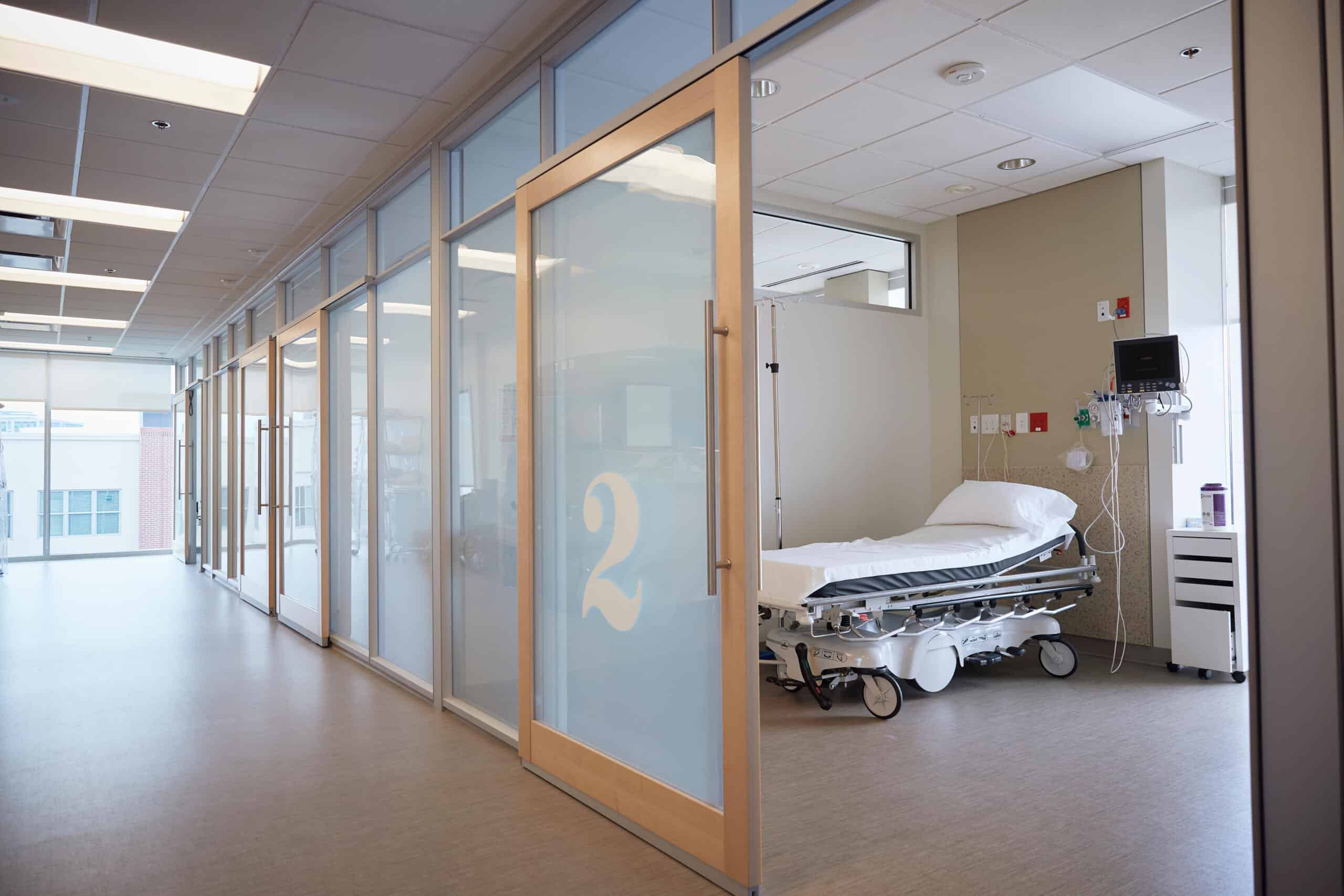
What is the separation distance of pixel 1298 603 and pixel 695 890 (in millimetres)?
1719

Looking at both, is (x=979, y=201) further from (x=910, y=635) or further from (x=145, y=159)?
(x=145, y=159)

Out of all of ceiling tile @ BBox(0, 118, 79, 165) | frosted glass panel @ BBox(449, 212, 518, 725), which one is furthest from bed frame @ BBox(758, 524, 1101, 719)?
ceiling tile @ BBox(0, 118, 79, 165)

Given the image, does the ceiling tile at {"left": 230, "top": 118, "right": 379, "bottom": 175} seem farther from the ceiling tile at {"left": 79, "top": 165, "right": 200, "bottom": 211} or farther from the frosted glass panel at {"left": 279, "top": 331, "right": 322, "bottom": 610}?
the frosted glass panel at {"left": 279, "top": 331, "right": 322, "bottom": 610}

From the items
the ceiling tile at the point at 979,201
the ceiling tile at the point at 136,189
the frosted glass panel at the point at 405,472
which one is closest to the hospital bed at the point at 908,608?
the frosted glass panel at the point at 405,472

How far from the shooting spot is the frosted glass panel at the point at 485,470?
13.1ft

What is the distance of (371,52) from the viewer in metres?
3.67

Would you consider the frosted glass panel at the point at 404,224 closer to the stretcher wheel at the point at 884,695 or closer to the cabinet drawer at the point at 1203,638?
the stretcher wheel at the point at 884,695

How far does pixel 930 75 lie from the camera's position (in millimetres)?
4207

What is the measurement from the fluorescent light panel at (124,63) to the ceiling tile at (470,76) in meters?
0.73

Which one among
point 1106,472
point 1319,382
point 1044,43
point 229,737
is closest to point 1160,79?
point 1044,43

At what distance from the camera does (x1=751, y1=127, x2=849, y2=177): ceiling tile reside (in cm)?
494

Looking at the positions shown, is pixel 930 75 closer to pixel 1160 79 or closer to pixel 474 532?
pixel 1160 79

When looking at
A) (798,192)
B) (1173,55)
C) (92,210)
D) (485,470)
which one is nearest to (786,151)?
(798,192)

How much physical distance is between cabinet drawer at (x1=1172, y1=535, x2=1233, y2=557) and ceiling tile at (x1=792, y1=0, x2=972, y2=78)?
3055 millimetres
